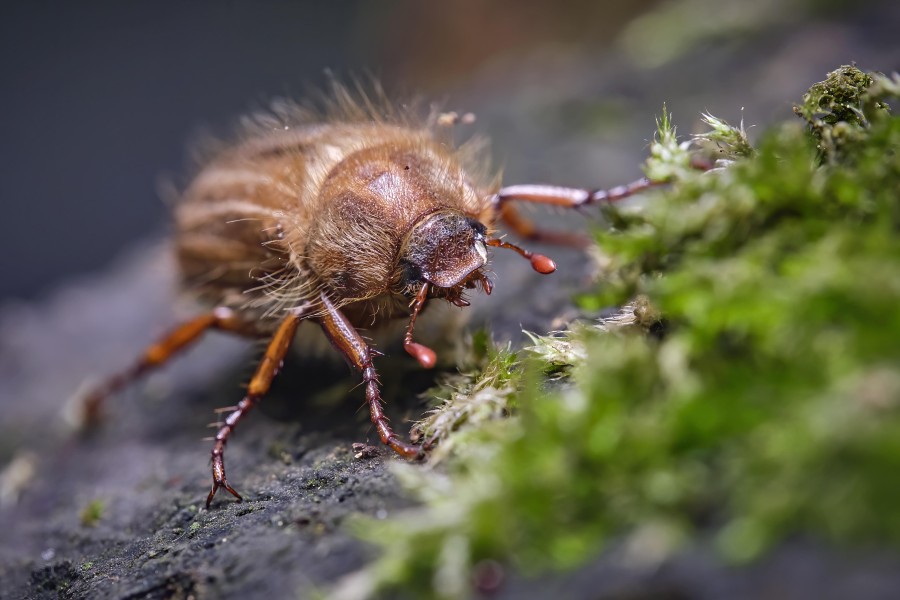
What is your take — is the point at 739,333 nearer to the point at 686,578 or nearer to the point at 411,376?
the point at 686,578

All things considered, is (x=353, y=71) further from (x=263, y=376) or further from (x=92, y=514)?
(x=92, y=514)

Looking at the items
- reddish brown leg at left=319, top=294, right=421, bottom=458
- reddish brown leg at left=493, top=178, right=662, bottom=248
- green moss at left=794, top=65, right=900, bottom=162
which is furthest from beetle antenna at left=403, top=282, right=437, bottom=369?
green moss at left=794, top=65, right=900, bottom=162

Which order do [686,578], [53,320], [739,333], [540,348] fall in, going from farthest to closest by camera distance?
[53,320] < [540,348] < [739,333] < [686,578]

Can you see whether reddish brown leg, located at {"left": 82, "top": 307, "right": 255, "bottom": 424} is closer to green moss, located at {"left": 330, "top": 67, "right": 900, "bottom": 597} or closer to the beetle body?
the beetle body

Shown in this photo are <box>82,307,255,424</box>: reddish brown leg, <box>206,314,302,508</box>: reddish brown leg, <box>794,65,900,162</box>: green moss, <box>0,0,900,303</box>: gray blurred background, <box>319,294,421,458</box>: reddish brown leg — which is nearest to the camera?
<box>794,65,900,162</box>: green moss

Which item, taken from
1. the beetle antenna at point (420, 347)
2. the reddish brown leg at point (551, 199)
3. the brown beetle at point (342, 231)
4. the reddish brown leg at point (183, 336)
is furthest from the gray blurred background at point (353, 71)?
the beetle antenna at point (420, 347)

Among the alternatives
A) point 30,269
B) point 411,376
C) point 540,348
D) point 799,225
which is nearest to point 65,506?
point 411,376

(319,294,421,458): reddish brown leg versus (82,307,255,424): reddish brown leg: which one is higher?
(82,307,255,424): reddish brown leg
